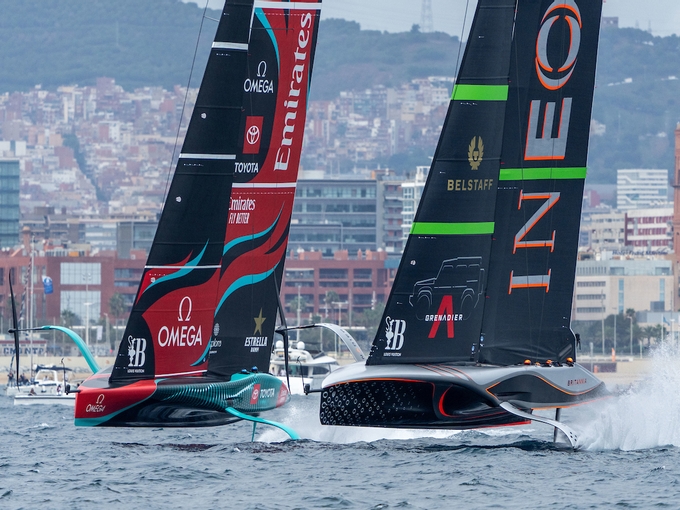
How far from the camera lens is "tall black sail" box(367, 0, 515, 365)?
57.7 ft

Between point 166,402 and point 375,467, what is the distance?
288 cm

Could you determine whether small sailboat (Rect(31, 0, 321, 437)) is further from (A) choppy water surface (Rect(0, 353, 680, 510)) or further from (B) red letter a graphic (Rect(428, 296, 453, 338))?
(B) red letter a graphic (Rect(428, 296, 453, 338))

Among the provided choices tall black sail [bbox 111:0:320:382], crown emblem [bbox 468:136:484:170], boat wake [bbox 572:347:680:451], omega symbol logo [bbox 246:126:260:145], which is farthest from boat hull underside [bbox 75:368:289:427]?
boat wake [bbox 572:347:680:451]

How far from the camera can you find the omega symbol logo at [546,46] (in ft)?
59.5

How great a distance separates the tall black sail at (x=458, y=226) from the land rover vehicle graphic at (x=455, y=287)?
0.5 inches

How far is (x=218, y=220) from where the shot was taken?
1867 centimetres

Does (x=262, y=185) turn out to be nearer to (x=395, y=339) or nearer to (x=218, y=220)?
(x=218, y=220)

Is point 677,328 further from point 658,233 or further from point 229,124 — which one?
point 229,124

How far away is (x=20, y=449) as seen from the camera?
20656 mm

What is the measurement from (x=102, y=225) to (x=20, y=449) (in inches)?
6603

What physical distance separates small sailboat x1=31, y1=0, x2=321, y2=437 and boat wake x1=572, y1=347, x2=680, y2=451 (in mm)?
4137

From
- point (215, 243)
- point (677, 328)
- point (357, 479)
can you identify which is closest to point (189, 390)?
point (215, 243)

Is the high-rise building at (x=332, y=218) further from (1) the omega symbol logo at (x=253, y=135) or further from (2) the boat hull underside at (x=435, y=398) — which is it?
(2) the boat hull underside at (x=435, y=398)

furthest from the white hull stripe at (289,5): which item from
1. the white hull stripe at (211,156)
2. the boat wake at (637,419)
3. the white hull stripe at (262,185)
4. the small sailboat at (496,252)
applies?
the boat wake at (637,419)
